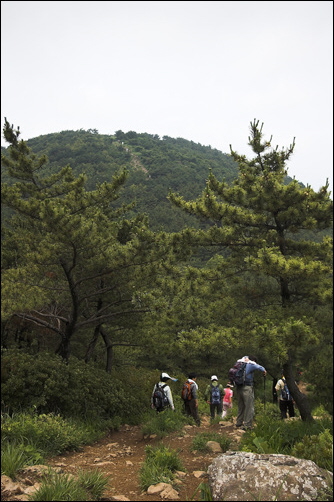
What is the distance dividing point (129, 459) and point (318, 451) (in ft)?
Result: 9.93

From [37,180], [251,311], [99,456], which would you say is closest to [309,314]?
[251,311]

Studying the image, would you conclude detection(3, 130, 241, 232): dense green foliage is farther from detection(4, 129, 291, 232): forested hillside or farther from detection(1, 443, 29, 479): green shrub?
detection(1, 443, 29, 479): green shrub

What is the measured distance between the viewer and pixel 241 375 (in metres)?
7.62

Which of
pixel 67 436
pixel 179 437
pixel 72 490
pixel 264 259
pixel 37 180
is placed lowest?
pixel 179 437

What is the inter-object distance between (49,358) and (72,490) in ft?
19.1

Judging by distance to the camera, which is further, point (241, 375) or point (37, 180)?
point (37, 180)

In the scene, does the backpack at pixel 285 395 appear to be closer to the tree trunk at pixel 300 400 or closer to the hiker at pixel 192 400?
the hiker at pixel 192 400

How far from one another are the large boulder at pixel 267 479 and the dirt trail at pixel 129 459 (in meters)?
0.39

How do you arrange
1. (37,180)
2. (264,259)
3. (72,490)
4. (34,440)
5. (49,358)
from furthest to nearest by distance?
(37,180) < (49,358) < (264,259) < (34,440) < (72,490)

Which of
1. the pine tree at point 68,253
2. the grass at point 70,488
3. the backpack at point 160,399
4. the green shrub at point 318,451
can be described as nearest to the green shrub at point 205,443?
the green shrub at point 318,451

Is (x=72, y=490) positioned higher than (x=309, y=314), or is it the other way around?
(x=309, y=314)

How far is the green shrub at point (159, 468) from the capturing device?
14.1 feet

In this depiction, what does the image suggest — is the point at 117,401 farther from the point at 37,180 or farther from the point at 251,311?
the point at 37,180

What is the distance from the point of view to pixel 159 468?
4.57 meters
